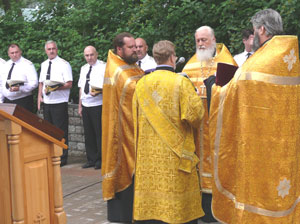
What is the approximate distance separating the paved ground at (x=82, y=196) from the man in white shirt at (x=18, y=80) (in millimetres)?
1536

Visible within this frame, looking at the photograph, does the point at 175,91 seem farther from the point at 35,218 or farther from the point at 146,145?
the point at 35,218

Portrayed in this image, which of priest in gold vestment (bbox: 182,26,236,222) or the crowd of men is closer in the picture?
the crowd of men

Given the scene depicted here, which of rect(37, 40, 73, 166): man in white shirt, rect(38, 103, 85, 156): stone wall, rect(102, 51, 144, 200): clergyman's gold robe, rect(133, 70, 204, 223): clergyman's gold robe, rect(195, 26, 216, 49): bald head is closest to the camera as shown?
rect(133, 70, 204, 223): clergyman's gold robe

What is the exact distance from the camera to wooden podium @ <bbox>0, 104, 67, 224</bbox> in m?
4.40

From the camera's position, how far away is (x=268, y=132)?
4.46 meters

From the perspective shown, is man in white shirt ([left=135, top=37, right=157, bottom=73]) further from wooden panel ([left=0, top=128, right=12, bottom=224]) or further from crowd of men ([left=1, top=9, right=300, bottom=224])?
wooden panel ([left=0, top=128, right=12, bottom=224])

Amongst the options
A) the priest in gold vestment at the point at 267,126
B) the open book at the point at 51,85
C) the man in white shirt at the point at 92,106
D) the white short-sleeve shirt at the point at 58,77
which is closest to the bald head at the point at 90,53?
the man in white shirt at the point at 92,106

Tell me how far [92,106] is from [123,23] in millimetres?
2753

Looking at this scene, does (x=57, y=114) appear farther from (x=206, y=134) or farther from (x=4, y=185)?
(x=4, y=185)

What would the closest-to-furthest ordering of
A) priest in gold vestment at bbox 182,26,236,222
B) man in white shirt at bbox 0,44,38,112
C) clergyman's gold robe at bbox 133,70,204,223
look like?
clergyman's gold robe at bbox 133,70,204,223, priest in gold vestment at bbox 182,26,236,222, man in white shirt at bbox 0,44,38,112

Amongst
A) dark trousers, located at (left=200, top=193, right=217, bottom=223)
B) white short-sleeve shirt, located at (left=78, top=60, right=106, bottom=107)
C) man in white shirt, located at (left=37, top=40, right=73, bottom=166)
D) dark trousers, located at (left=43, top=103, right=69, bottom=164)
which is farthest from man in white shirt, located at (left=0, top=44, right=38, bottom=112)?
dark trousers, located at (left=200, top=193, right=217, bottom=223)

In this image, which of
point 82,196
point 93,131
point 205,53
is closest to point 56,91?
point 93,131

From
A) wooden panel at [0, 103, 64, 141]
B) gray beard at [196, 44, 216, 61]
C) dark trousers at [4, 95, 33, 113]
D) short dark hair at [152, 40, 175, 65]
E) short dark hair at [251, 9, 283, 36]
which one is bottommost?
dark trousers at [4, 95, 33, 113]

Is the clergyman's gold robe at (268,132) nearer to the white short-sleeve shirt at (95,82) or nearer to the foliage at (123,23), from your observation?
the foliage at (123,23)
